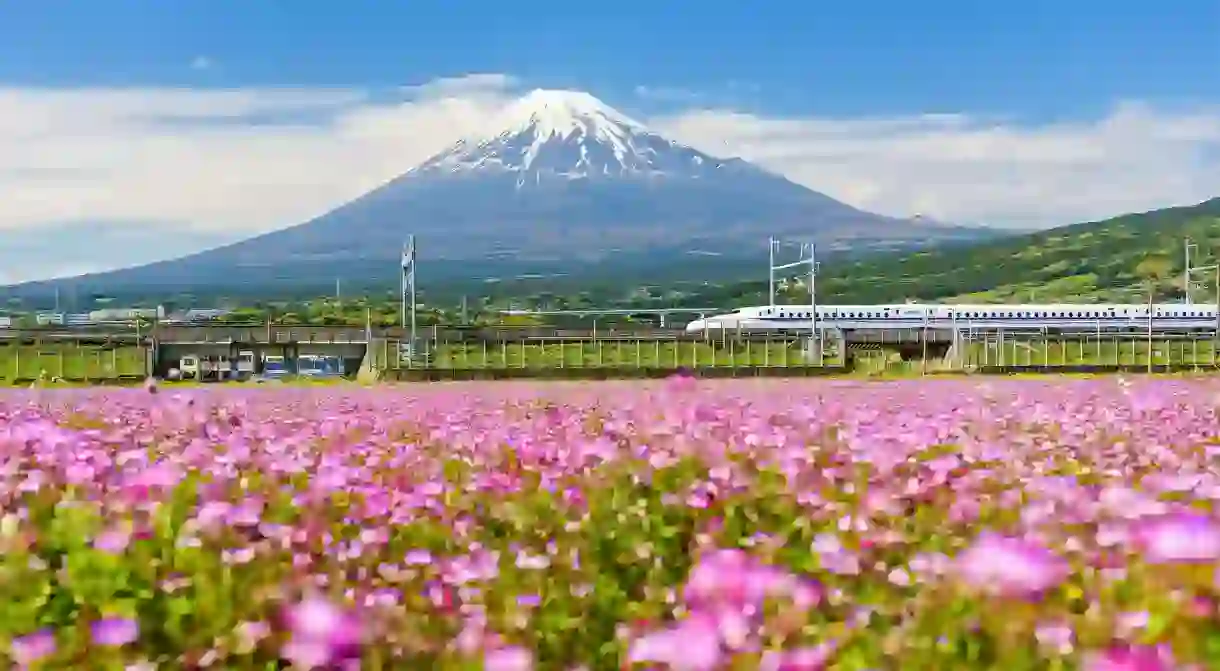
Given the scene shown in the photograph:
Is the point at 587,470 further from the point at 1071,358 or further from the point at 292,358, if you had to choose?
the point at 292,358

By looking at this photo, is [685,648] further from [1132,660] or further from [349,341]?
[349,341]

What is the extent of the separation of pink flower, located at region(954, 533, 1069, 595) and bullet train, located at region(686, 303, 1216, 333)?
254ft

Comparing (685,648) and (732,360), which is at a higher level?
(685,648)

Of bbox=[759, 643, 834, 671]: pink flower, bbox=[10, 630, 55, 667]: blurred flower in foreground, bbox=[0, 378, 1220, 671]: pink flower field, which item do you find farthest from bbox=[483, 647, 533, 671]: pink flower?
bbox=[10, 630, 55, 667]: blurred flower in foreground

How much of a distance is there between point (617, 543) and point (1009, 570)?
2.19 meters

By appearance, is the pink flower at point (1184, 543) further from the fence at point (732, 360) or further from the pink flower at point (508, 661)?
the fence at point (732, 360)

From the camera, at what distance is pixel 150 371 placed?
39312 millimetres

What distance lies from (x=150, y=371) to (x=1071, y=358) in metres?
25.6

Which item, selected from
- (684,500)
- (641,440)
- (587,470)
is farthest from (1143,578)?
(641,440)

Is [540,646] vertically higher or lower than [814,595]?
lower

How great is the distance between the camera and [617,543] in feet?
15.3

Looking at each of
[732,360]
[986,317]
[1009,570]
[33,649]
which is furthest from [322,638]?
[986,317]

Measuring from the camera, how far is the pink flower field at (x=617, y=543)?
2584 millimetres

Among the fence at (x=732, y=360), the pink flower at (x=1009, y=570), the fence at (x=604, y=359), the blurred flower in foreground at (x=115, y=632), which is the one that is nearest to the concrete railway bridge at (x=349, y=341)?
the fence at (x=604, y=359)
